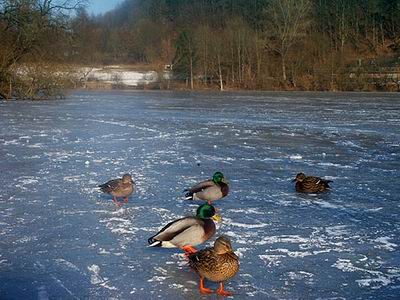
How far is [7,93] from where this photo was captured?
105 ft

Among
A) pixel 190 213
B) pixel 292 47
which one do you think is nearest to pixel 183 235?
pixel 190 213

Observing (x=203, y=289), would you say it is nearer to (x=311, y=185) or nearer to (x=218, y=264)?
(x=218, y=264)

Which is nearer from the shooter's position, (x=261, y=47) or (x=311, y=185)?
(x=311, y=185)

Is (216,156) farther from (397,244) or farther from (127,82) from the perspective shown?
(127,82)

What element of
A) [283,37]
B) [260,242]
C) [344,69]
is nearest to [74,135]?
[260,242]

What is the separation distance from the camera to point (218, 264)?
3801 mm

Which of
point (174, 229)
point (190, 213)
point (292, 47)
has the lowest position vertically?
point (190, 213)

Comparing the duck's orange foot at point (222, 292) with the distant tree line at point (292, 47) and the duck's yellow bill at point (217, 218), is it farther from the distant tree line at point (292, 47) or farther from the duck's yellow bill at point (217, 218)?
the distant tree line at point (292, 47)

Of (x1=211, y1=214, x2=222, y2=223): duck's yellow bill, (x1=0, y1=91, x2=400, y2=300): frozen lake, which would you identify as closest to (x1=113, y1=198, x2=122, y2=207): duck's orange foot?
(x1=0, y1=91, x2=400, y2=300): frozen lake

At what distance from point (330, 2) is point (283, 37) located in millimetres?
14708

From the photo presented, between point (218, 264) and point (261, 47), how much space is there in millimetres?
50332

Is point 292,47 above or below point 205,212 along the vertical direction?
above

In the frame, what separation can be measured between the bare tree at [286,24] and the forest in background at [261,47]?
4.0 inches

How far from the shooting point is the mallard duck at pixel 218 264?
3.81 metres
